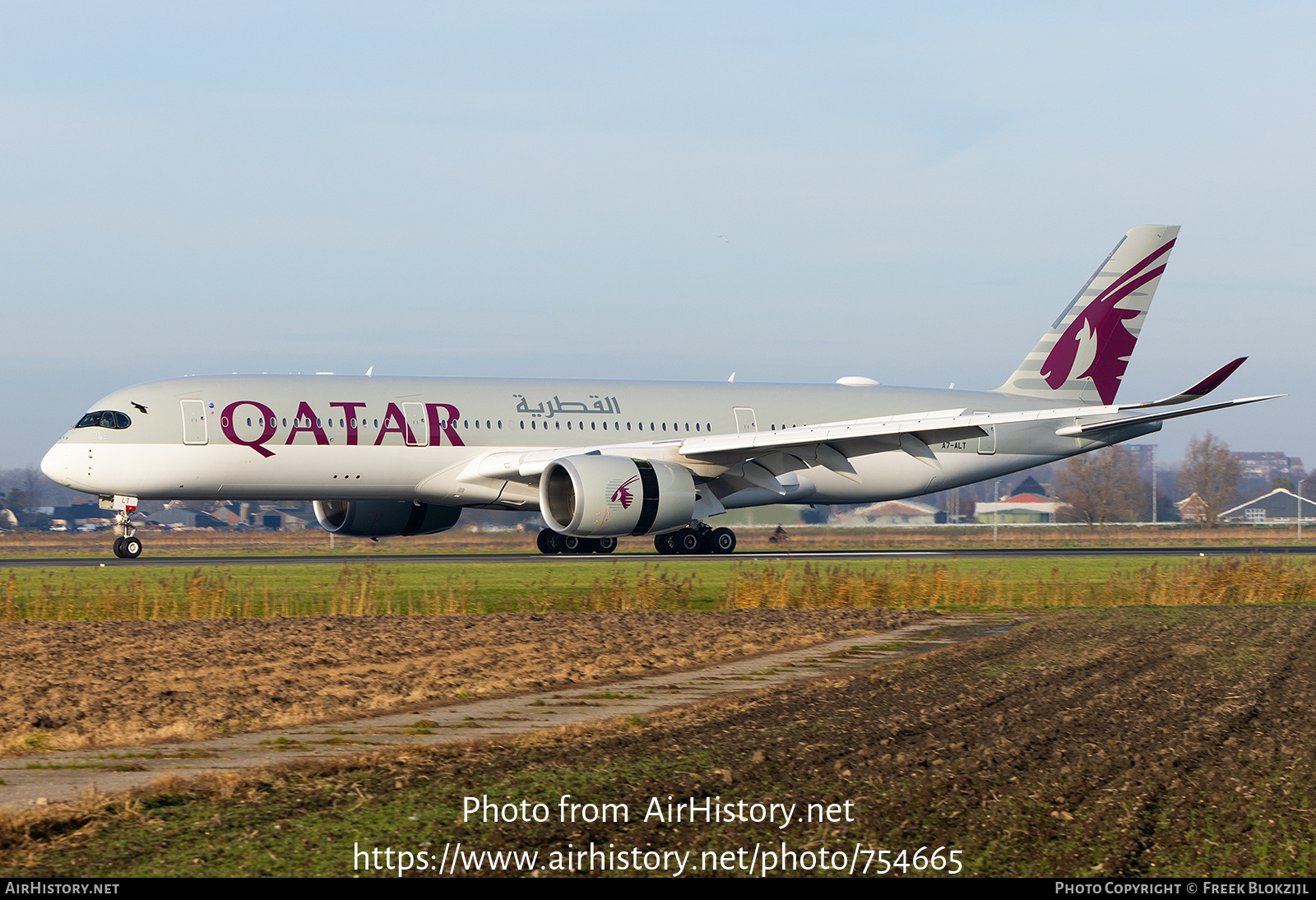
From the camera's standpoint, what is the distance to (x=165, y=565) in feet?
88.9

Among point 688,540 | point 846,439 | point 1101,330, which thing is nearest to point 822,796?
point 846,439

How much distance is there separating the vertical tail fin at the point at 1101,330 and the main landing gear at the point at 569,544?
13607 millimetres

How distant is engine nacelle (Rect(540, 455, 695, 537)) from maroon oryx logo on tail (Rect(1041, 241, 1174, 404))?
14.6 m

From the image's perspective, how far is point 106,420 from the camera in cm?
2936

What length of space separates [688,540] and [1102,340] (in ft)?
47.9

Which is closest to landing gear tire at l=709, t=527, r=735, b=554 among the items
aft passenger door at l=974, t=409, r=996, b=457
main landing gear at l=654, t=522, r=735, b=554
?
main landing gear at l=654, t=522, r=735, b=554

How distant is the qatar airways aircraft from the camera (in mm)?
29312

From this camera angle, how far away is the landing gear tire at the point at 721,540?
111ft

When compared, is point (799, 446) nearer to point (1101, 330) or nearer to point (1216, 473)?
point (1101, 330)

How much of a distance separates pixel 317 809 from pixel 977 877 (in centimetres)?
320

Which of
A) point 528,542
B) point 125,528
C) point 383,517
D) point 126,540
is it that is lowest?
point 528,542

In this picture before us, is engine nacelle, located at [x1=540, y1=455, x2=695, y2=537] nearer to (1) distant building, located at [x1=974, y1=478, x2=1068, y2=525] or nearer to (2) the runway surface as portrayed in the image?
(2) the runway surface

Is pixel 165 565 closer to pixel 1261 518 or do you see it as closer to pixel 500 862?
pixel 500 862

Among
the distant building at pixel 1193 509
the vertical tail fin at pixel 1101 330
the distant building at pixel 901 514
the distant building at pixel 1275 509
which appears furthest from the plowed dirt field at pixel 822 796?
the distant building at pixel 1275 509
